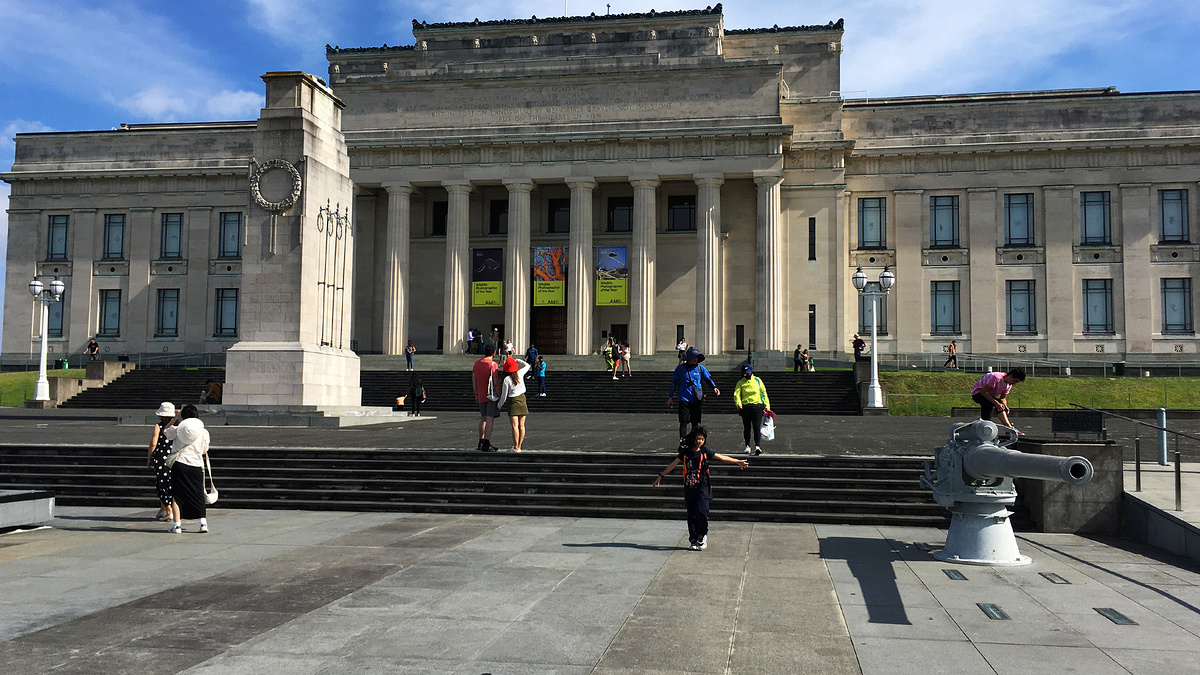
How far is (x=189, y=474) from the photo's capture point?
11.9m

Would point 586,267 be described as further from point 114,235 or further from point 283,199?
point 114,235

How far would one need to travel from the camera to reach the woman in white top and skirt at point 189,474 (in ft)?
38.7

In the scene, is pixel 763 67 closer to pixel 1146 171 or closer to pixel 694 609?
pixel 1146 171

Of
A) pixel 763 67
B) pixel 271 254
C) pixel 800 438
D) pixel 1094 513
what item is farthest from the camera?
pixel 763 67

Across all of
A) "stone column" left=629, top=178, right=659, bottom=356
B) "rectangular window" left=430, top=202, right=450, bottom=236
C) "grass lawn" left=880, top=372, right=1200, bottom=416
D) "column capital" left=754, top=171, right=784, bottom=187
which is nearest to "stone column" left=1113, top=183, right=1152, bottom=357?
"grass lawn" left=880, top=372, right=1200, bottom=416

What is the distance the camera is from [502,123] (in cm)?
4991

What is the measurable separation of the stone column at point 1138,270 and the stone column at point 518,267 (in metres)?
30.9

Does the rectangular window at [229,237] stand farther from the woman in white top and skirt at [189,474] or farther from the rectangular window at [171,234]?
the woman in white top and skirt at [189,474]

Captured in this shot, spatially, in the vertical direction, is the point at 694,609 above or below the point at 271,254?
below

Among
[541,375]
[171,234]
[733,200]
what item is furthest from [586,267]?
[171,234]

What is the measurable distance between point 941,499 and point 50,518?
11.3 meters

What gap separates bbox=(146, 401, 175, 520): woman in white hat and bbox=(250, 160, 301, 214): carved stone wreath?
13.5 metres

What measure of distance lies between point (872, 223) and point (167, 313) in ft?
137

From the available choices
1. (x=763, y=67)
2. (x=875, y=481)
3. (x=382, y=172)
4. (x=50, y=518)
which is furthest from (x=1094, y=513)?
(x=382, y=172)
